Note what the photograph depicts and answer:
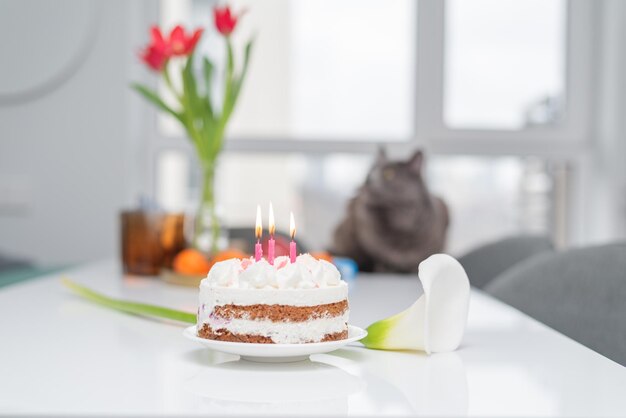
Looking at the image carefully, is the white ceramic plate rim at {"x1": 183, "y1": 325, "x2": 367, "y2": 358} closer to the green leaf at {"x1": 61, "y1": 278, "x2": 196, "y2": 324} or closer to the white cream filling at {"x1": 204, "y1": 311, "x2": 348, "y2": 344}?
the white cream filling at {"x1": 204, "y1": 311, "x2": 348, "y2": 344}

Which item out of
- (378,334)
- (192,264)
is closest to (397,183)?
(192,264)

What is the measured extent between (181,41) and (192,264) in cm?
49

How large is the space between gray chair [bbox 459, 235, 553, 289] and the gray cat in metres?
0.19

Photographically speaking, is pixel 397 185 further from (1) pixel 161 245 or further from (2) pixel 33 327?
(2) pixel 33 327

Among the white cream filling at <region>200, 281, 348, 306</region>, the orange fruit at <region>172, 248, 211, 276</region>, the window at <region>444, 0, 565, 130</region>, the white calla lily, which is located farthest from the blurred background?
the white cream filling at <region>200, 281, 348, 306</region>

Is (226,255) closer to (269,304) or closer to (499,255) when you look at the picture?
(269,304)

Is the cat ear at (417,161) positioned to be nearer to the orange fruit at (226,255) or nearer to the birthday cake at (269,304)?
the orange fruit at (226,255)

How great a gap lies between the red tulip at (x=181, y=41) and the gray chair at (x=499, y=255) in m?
1.06

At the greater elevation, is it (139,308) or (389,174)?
(389,174)

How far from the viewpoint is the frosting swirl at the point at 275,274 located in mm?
826

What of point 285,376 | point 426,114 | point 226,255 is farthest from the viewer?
point 426,114

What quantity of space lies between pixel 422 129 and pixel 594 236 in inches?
29.9

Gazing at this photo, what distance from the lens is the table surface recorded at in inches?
27.0

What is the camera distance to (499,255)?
2299mm
